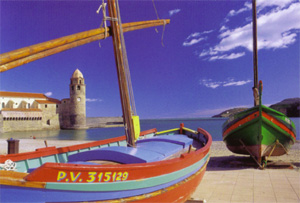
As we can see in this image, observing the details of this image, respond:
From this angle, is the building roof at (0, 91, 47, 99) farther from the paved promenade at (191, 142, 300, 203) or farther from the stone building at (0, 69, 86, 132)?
the paved promenade at (191, 142, 300, 203)

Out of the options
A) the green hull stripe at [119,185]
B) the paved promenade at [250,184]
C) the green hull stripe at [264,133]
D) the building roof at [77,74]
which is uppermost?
the building roof at [77,74]

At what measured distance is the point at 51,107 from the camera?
235 ft

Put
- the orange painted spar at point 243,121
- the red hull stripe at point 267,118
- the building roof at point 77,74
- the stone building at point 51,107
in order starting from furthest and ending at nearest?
1. the building roof at point 77,74
2. the stone building at point 51,107
3. the orange painted spar at point 243,121
4. the red hull stripe at point 267,118

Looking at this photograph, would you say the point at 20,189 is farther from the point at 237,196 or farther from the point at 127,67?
the point at 237,196

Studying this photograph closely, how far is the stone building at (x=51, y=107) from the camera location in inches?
2603

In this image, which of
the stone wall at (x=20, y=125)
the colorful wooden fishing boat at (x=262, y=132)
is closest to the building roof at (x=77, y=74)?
the stone wall at (x=20, y=125)

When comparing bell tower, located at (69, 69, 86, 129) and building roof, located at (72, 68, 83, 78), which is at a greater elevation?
building roof, located at (72, 68, 83, 78)

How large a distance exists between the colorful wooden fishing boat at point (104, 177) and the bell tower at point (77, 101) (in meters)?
68.4

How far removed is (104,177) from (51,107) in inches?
2956

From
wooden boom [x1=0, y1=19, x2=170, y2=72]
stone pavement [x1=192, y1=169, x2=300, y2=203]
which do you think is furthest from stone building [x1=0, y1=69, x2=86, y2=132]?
wooden boom [x1=0, y1=19, x2=170, y2=72]

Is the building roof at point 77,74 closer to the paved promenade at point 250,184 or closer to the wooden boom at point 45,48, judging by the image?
the paved promenade at point 250,184

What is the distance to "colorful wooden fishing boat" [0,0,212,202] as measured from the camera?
3025 millimetres

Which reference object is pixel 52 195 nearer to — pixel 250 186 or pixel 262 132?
pixel 250 186

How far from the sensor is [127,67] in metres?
6.04
